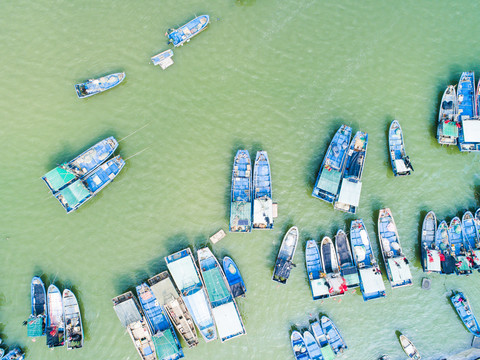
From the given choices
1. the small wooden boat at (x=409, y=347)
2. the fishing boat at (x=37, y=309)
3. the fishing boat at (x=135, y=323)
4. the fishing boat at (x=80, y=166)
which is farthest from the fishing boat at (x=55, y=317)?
the small wooden boat at (x=409, y=347)

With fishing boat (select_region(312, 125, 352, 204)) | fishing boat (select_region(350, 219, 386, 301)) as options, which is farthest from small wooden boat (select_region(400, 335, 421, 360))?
fishing boat (select_region(312, 125, 352, 204))

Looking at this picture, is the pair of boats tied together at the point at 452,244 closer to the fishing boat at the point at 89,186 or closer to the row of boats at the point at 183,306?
the row of boats at the point at 183,306

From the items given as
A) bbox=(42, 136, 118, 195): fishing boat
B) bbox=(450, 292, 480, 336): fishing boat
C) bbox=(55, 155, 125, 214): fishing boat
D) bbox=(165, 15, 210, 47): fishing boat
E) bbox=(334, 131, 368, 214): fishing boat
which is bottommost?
bbox=(450, 292, 480, 336): fishing boat

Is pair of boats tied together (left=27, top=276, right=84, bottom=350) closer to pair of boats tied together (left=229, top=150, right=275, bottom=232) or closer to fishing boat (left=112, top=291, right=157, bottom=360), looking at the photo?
fishing boat (left=112, top=291, right=157, bottom=360)

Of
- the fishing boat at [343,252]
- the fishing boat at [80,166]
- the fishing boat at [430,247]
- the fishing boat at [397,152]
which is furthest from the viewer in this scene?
the fishing boat at [397,152]

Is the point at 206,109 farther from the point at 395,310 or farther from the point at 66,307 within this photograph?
the point at 395,310

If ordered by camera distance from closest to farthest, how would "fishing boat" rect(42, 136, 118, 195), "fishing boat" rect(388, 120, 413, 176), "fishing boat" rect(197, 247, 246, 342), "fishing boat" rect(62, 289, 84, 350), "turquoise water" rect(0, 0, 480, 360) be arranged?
"fishing boat" rect(197, 247, 246, 342), "fishing boat" rect(42, 136, 118, 195), "fishing boat" rect(62, 289, 84, 350), "turquoise water" rect(0, 0, 480, 360), "fishing boat" rect(388, 120, 413, 176)

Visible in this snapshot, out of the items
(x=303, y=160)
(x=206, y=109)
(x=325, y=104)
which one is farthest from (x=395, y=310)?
(x=206, y=109)

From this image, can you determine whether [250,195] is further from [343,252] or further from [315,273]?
[343,252]
